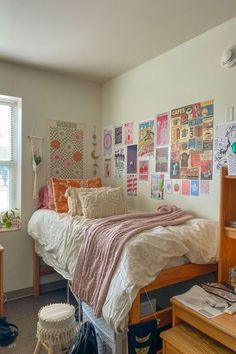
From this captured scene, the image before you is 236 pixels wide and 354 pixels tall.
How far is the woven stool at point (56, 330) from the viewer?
177 cm

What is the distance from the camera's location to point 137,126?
9.73 feet

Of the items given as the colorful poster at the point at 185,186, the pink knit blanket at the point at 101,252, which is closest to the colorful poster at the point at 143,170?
the colorful poster at the point at 185,186

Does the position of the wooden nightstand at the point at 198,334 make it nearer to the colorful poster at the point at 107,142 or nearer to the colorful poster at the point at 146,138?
the colorful poster at the point at 146,138

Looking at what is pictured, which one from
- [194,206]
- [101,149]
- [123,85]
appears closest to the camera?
[194,206]

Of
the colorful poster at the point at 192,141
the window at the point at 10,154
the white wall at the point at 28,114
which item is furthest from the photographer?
A: the window at the point at 10,154

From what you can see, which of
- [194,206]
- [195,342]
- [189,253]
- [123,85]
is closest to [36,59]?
[123,85]

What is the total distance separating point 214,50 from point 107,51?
3.19 feet

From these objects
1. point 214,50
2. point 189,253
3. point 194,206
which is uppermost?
point 214,50

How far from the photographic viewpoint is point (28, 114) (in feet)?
9.96

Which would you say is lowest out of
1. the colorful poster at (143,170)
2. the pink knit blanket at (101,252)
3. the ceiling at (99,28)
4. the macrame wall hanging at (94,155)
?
the pink knit blanket at (101,252)

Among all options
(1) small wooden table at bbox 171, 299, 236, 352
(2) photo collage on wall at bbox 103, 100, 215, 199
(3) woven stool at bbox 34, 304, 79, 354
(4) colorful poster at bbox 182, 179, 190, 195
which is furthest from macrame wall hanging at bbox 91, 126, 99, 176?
(1) small wooden table at bbox 171, 299, 236, 352

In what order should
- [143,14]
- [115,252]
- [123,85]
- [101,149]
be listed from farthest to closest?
[101,149]
[123,85]
[143,14]
[115,252]

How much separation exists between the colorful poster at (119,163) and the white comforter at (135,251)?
0.98 metres

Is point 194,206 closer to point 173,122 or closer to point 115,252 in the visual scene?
point 173,122
